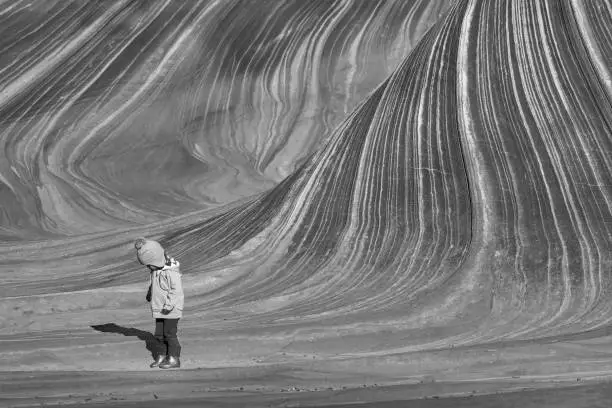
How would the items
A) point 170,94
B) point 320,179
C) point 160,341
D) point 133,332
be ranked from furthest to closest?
point 170,94
point 320,179
point 133,332
point 160,341

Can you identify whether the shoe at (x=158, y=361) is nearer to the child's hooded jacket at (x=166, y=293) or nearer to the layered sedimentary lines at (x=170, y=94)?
the child's hooded jacket at (x=166, y=293)

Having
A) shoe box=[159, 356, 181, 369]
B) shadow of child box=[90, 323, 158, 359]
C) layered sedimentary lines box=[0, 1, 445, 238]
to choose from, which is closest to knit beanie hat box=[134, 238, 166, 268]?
shoe box=[159, 356, 181, 369]

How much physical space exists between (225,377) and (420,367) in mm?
1607

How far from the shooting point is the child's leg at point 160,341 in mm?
9180

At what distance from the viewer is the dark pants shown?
905cm

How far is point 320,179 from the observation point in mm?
16188

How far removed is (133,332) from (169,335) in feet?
4.91

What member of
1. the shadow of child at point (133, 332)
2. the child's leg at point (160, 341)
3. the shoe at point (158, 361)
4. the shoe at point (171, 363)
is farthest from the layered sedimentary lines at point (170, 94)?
the shoe at point (171, 363)

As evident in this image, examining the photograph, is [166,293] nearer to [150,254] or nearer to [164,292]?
[164,292]

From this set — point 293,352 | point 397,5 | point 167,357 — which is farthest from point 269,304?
point 397,5

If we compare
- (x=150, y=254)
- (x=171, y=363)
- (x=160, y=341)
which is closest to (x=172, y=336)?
(x=171, y=363)

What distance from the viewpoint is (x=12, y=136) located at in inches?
818

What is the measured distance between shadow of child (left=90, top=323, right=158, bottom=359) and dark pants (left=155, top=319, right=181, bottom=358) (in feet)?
1.22

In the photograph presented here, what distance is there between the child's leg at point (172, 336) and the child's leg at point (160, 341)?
0.08 metres
